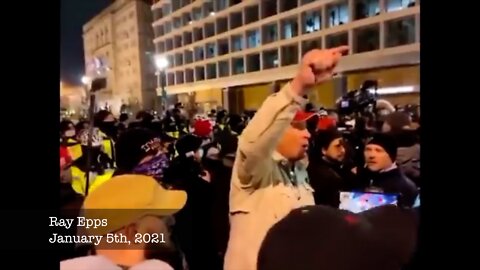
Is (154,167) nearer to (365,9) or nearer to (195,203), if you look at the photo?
(195,203)

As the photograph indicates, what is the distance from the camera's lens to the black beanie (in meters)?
1.41

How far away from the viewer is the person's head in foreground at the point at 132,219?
1.93 ft

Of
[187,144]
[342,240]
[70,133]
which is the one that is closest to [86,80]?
[70,133]

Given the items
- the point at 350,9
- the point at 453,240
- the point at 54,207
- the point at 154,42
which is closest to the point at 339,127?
the point at 350,9

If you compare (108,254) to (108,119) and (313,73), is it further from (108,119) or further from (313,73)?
(108,119)

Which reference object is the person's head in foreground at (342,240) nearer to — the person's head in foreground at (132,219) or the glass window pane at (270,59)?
the person's head in foreground at (132,219)

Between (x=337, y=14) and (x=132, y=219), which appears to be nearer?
(x=132, y=219)

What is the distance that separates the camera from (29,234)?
74 cm

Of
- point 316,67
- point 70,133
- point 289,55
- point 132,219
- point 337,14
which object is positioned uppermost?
point 337,14

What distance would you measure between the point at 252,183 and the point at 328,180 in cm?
52

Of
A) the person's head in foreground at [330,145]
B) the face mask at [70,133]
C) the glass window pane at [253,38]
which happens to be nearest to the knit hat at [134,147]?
the face mask at [70,133]

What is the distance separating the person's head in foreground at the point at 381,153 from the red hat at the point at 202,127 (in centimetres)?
51

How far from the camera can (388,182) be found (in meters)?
1.35

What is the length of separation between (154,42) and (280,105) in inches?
28.9
